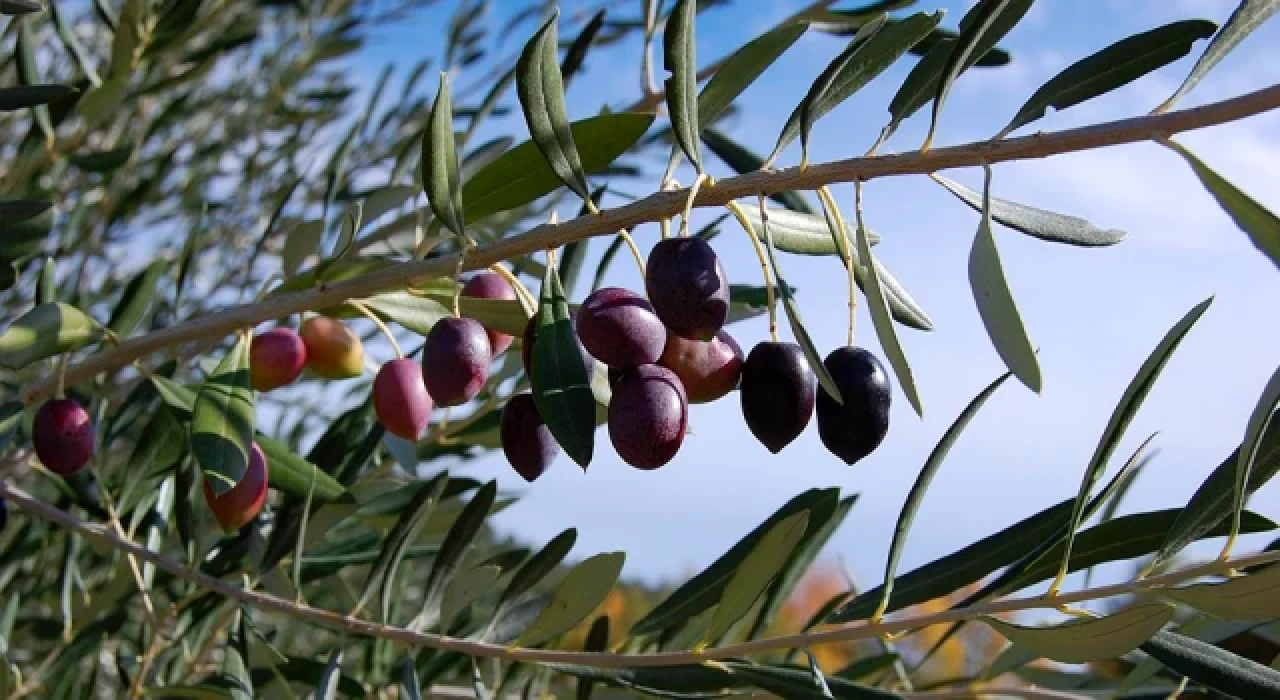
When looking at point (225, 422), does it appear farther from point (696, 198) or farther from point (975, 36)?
point (975, 36)

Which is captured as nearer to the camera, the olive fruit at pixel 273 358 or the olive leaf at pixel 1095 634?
the olive leaf at pixel 1095 634

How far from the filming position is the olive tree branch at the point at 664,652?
0.90m

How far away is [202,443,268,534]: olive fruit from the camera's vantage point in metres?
1.29

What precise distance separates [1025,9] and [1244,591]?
43cm

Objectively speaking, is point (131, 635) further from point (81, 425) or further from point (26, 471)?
point (81, 425)

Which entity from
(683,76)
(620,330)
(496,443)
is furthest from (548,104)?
(496,443)

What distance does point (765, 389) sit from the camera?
89cm

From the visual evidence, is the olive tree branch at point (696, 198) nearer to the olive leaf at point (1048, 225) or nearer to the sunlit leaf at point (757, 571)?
the olive leaf at point (1048, 225)

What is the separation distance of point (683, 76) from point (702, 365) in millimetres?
219

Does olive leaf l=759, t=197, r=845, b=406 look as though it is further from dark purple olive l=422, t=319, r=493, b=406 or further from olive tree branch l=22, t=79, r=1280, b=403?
dark purple olive l=422, t=319, r=493, b=406

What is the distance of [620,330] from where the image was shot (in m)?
0.85

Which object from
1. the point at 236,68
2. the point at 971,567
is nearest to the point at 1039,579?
the point at 971,567

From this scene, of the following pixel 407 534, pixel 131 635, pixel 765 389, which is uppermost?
pixel 765 389

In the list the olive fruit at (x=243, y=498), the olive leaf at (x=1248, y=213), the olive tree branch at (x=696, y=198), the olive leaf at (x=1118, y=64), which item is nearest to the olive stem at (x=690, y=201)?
the olive tree branch at (x=696, y=198)
